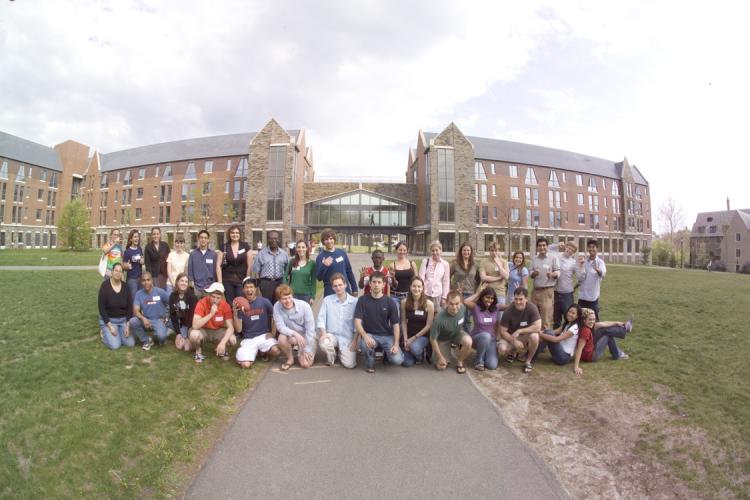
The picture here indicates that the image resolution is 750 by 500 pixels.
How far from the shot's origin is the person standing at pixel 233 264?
7.13 metres

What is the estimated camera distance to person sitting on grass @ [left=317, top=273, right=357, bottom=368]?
6.34 metres

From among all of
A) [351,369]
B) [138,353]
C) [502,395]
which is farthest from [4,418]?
[502,395]

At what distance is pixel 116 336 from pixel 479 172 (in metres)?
51.8

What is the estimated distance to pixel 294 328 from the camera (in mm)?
6449

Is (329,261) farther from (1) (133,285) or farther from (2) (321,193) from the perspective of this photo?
(2) (321,193)

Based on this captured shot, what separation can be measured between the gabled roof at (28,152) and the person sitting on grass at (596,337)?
77409 millimetres

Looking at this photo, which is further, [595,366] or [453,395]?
[595,366]

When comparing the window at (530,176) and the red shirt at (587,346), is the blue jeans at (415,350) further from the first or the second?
the window at (530,176)

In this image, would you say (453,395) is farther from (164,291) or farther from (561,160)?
(561,160)

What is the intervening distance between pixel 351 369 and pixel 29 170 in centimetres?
7649

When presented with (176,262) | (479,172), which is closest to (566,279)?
(176,262)

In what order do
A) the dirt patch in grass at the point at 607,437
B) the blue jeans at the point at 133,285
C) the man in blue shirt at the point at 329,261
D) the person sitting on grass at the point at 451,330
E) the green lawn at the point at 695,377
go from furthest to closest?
the blue jeans at the point at 133,285 < the man in blue shirt at the point at 329,261 < the person sitting on grass at the point at 451,330 < the green lawn at the point at 695,377 < the dirt patch in grass at the point at 607,437

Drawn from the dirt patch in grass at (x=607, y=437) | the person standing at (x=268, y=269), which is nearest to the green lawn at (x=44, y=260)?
the person standing at (x=268, y=269)

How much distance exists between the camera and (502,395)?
5.35 meters
